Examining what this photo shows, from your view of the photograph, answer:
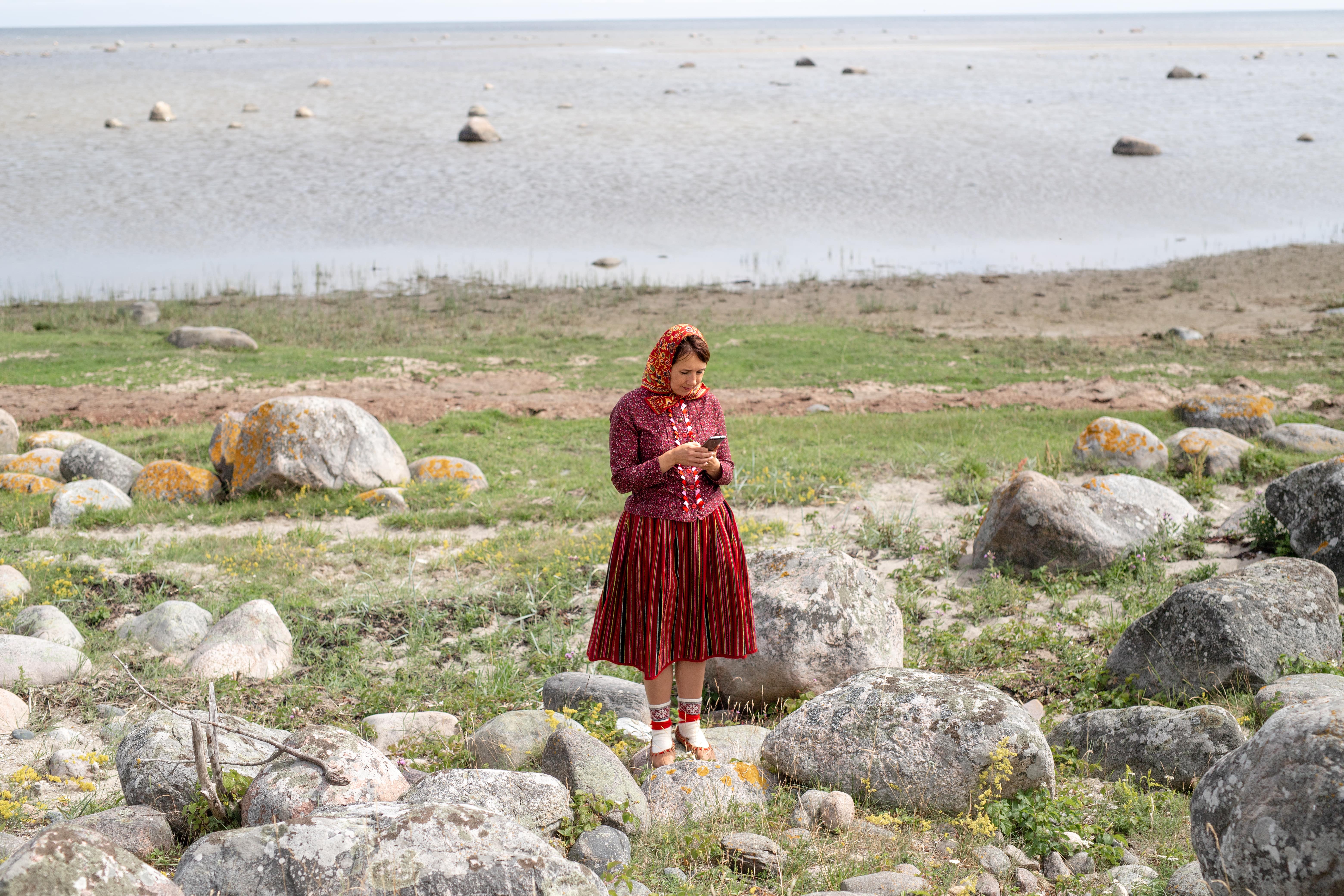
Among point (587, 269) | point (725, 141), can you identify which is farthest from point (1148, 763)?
point (725, 141)

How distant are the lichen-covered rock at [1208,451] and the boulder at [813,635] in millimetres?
5697

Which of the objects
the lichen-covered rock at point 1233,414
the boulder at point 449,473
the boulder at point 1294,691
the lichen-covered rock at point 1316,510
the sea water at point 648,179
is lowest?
the boulder at point 1294,691

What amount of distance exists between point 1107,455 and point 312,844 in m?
9.49

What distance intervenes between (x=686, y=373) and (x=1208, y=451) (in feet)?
26.2

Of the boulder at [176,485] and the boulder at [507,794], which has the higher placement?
the boulder at [176,485]

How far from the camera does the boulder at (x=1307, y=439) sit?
11320 millimetres

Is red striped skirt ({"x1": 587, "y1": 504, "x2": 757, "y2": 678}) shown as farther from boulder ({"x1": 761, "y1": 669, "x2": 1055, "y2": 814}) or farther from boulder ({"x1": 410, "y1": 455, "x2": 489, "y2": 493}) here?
boulder ({"x1": 410, "y1": 455, "x2": 489, "y2": 493})

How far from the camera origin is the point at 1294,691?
5.66 m

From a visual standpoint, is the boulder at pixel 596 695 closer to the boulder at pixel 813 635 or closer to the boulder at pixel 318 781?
the boulder at pixel 813 635

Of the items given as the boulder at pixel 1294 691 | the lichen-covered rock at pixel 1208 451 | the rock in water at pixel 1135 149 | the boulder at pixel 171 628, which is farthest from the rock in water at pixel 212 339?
the rock in water at pixel 1135 149

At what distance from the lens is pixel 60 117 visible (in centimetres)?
5434

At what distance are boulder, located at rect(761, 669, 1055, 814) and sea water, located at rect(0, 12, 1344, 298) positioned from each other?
20529 millimetres

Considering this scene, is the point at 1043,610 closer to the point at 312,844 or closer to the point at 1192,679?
the point at 1192,679

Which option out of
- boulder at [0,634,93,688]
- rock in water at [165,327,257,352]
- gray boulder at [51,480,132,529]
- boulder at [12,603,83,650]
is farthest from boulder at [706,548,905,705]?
rock in water at [165,327,257,352]
